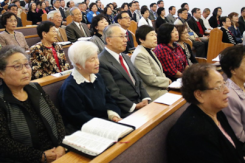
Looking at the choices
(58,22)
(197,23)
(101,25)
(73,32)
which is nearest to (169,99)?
(101,25)

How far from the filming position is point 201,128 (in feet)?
3.79

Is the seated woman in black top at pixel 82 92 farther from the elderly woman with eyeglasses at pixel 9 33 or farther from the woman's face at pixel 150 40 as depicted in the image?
the elderly woman with eyeglasses at pixel 9 33

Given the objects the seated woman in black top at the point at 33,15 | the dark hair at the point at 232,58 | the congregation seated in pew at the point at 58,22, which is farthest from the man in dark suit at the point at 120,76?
the seated woman in black top at the point at 33,15

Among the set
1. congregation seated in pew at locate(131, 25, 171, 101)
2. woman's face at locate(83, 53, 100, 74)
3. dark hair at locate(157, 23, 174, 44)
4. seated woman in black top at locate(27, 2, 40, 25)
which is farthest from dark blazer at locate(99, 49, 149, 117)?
seated woman in black top at locate(27, 2, 40, 25)

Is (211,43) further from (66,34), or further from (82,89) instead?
(82,89)

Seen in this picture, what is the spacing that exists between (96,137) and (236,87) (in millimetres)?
1050

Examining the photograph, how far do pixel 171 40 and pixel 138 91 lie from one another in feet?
2.89

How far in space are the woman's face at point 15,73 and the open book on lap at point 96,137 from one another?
0.52m

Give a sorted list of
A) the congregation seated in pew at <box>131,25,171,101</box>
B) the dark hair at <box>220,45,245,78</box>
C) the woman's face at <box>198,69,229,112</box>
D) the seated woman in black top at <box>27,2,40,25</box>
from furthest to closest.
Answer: the seated woman in black top at <box>27,2,40,25</box>, the congregation seated in pew at <box>131,25,171,101</box>, the dark hair at <box>220,45,245,78</box>, the woman's face at <box>198,69,229,112</box>

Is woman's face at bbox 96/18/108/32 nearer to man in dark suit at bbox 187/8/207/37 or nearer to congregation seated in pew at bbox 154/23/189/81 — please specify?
congregation seated in pew at bbox 154/23/189/81

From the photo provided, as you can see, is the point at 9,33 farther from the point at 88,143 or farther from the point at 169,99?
the point at 88,143

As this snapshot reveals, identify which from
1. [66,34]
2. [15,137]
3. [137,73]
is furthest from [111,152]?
[66,34]

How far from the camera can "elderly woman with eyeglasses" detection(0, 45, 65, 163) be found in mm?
1305

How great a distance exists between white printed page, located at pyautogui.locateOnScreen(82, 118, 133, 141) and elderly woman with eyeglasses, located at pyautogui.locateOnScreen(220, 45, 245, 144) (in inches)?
29.7
